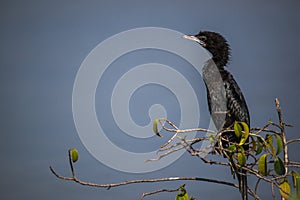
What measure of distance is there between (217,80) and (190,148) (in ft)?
6.38

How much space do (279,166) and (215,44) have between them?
235 cm

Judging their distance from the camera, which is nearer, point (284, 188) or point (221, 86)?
point (284, 188)

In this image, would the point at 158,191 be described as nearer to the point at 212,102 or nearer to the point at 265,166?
the point at 265,166

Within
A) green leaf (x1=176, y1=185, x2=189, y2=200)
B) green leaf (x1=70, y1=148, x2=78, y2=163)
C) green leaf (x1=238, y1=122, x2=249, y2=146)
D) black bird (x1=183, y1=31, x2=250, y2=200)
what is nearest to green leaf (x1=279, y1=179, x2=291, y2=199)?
green leaf (x1=238, y1=122, x2=249, y2=146)

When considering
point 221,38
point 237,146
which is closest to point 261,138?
point 237,146

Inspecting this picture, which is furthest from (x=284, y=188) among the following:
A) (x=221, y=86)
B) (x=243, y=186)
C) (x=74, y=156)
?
(x=221, y=86)

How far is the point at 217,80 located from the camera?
12.5 feet

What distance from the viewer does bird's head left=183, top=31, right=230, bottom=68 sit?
3.91 metres

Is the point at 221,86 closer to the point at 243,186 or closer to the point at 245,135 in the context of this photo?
the point at 243,186

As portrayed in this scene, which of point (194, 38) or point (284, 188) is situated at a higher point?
point (194, 38)

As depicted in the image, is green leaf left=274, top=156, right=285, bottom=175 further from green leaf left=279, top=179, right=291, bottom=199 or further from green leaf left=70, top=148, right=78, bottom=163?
green leaf left=70, top=148, right=78, bottom=163

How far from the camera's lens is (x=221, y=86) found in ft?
12.5

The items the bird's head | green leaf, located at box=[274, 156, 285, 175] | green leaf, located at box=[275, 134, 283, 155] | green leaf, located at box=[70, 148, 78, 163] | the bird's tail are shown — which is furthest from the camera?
the bird's head

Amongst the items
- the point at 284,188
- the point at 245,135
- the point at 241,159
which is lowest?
the point at 284,188
